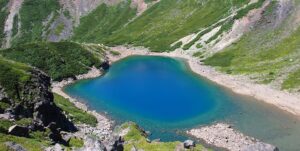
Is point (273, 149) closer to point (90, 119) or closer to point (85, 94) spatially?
point (90, 119)

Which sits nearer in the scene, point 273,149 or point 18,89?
point 273,149

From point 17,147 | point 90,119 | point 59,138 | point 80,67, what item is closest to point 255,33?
point 80,67

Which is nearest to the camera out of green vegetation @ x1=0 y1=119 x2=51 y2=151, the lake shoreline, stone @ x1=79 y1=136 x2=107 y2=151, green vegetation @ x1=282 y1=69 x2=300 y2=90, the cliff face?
stone @ x1=79 y1=136 x2=107 y2=151

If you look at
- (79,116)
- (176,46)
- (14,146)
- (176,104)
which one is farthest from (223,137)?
(176,46)

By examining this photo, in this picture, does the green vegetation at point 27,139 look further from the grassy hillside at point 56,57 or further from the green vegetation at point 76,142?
the grassy hillside at point 56,57

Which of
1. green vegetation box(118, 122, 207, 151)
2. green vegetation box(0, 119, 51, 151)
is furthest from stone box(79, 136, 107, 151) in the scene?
green vegetation box(118, 122, 207, 151)

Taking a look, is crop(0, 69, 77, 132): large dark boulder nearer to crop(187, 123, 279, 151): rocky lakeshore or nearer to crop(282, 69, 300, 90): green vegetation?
crop(187, 123, 279, 151): rocky lakeshore

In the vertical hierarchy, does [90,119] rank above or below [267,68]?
below
